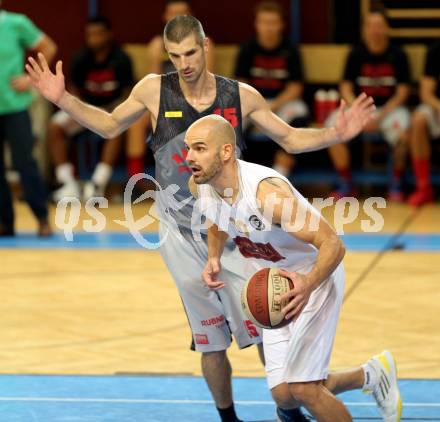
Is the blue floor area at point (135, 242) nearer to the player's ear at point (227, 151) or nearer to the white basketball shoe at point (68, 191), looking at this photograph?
the white basketball shoe at point (68, 191)

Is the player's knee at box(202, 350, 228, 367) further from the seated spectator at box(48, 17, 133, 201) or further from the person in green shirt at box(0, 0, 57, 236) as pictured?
the seated spectator at box(48, 17, 133, 201)

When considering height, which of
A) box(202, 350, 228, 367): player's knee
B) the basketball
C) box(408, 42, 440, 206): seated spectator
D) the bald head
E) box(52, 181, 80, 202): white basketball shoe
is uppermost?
the bald head

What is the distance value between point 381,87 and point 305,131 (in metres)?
7.95

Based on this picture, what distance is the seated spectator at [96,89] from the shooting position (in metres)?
14.3

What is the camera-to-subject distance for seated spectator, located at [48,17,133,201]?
14.3 meters

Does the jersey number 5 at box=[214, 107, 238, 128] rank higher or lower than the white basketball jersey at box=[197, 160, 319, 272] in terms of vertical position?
higher

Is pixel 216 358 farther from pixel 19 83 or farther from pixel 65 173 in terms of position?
pixel 65 173

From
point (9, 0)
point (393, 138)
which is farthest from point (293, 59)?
point (9, 0)

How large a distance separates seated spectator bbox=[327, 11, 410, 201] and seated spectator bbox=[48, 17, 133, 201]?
2.52 m

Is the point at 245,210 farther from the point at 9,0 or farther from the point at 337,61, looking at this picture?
the point at 9,0

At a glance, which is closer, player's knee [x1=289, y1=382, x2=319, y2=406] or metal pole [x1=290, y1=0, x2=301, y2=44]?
player's knee [x1=289, y1=382, x2=319, y2=406]

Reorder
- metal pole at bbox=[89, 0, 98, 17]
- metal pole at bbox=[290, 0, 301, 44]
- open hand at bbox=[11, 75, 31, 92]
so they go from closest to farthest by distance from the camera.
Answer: open hand at bbox=[11, 75, 31, 92] < metal pole at bbox=[290, 0, 301, 44] < metal pole at bbox=[89, 0, 98, 17]

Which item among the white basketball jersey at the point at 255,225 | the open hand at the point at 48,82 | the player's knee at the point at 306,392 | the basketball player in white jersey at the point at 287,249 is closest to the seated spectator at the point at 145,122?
the open hand at the point at 48,82

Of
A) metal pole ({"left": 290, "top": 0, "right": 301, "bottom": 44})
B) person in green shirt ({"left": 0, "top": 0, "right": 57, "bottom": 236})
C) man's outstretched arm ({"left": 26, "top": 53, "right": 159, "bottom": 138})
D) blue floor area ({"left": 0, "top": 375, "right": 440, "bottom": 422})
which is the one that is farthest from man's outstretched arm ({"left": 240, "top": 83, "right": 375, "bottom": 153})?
metal pole ({"left": 290, "top": 0, "right": 301, "bottom": 44})
